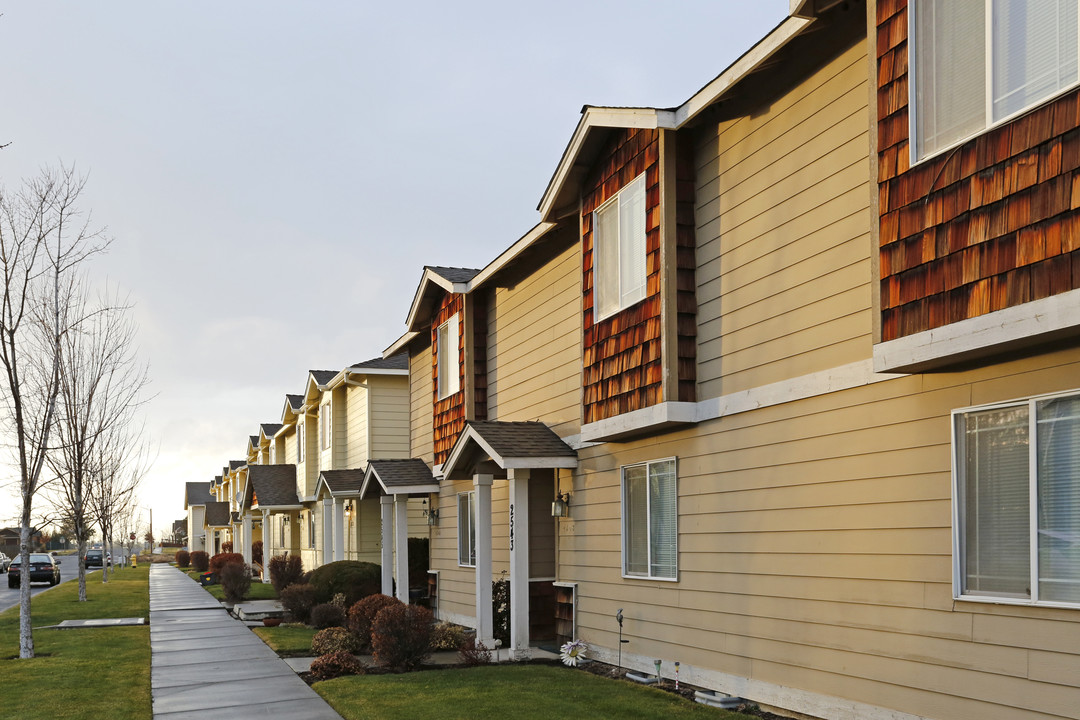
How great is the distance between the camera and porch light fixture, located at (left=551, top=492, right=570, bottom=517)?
1541cm

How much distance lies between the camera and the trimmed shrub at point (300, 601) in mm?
22109

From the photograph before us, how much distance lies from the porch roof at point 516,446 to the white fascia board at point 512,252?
287 centimetres

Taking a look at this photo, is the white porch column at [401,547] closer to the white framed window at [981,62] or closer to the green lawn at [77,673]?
the green lawn at [77,673]

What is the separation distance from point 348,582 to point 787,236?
50.1 ft

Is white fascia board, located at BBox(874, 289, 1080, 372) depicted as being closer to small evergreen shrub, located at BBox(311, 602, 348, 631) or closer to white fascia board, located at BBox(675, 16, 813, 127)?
white fascia board, located at BBox(675, 16, 813, 127)

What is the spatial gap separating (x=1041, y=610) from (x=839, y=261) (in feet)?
11.6

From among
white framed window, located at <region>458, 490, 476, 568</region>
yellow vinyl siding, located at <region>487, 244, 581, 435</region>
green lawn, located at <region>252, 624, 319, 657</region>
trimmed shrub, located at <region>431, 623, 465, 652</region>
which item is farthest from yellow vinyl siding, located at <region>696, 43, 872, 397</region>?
white framed window, located at <region>458, 490, 476, 568</region>

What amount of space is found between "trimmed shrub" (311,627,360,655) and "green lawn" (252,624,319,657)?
520 mm

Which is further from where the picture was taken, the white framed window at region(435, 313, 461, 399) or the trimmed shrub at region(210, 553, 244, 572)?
the trimmed shrub at region(210, 553, 244, 572)

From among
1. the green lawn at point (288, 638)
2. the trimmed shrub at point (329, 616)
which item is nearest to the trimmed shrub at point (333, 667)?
the green lawn at point (288, 638)

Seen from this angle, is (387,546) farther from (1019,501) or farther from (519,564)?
(1019,501)

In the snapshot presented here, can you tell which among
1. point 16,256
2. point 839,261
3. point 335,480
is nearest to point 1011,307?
point 839,261

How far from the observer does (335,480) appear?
2919 centimetres

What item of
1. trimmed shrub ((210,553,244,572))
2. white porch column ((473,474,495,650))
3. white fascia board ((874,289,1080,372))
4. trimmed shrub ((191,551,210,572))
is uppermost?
white fascia board ((874,289,1080,372))
